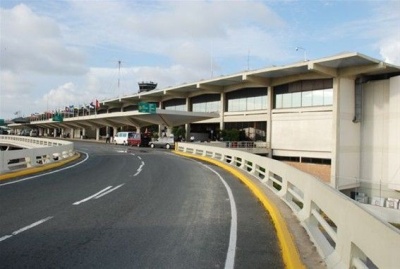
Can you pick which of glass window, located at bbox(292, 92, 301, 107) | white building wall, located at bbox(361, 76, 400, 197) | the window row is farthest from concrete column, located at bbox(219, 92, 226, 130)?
white building wall, located at bbox(361, 76, 400, 197)

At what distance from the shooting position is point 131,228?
7953 mm

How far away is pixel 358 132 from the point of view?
160ft

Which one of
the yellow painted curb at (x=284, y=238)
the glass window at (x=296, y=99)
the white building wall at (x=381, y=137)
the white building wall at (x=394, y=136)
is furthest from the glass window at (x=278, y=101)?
the yellow painted curb at (x=284, y=238)

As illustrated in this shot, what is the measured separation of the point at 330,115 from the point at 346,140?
366 cm

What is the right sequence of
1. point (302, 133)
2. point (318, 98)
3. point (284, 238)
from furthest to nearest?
point (302, 133), point (318, 98), point (284, 238)

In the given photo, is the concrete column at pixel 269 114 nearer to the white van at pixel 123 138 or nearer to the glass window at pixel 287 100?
the glass window at pixel 287 100

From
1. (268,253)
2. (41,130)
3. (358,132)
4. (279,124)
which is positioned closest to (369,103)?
(358,132)

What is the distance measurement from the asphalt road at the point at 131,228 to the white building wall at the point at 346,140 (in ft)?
117

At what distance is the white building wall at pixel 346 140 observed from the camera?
46.8m

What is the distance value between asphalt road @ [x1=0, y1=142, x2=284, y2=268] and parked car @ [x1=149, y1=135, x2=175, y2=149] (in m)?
40.1

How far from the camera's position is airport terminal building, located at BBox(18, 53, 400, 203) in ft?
148

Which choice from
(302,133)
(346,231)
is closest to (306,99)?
(302,133)

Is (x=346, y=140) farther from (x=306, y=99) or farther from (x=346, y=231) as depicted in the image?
(x=346, y=231)

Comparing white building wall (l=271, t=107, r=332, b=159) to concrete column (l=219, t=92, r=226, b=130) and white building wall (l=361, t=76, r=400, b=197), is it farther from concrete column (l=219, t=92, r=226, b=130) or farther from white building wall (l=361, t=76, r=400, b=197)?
concrete column (l=219, t=92, r=226, b=130)
